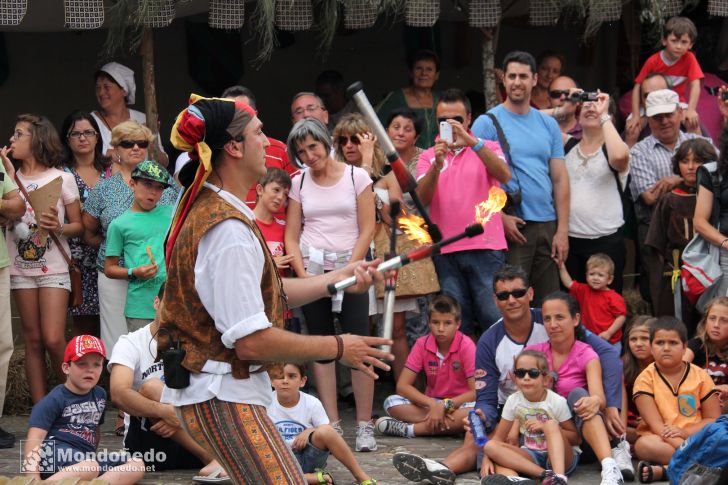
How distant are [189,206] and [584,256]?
4.25 meters

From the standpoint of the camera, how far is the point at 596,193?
7.32 m

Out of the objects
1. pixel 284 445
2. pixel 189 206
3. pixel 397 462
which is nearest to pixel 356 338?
pixel 284 445

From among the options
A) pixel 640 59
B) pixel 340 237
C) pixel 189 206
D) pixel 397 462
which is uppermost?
pixel 640 59

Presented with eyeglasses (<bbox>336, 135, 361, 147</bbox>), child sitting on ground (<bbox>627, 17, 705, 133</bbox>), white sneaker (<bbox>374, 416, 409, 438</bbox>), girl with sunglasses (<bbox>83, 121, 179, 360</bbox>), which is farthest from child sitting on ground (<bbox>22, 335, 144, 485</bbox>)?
child sitting on ground (<bbox>627, 17, 705, 133</bbox>)

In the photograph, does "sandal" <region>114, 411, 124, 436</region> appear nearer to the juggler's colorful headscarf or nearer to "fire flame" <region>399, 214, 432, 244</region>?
"fire flame" <region>399, 214, 432, 244</region>

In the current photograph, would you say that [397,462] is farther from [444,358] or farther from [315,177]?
[315,177]

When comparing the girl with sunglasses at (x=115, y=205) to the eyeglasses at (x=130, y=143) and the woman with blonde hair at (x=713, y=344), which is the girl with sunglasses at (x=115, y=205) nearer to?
the eyeglasses at (x=130, y=143)

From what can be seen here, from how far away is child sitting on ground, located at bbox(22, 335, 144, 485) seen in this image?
5574 mm

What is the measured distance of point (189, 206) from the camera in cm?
361

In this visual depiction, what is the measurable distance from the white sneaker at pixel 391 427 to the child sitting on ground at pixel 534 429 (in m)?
0.84

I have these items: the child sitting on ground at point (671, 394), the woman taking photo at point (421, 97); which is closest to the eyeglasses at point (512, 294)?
the child sitting on ground at point (671, 394)

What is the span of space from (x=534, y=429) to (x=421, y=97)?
9.58ft

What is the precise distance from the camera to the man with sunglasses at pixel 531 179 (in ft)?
23.2

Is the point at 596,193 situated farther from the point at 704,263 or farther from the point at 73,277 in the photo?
the point at 73,277
